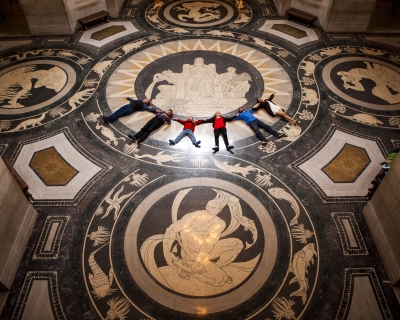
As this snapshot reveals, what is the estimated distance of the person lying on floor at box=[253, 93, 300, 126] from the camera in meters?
7.45

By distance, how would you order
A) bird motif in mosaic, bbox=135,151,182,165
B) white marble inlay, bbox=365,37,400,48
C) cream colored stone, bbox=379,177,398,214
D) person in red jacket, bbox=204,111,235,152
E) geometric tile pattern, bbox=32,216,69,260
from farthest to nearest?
1. white marble inlay, bbox=365,37,400,48
2. person in red jacket, bbox=204,111,235,152
3. bird motif in mosaic, bbox=135,151,182,165
4. geometric tile pattern, bbox=32,216,69,260
5. cream colored stone, bbox=379,177,398,214

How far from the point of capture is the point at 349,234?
5398 mm

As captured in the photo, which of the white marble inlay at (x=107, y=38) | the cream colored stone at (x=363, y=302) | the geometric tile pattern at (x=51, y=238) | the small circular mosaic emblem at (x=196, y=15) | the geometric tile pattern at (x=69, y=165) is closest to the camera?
the cream colored stone at (x=363, y=302)

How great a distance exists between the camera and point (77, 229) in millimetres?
5484

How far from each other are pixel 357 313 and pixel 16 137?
7.78 metres

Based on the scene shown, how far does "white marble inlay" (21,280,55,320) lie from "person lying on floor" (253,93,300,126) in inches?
235

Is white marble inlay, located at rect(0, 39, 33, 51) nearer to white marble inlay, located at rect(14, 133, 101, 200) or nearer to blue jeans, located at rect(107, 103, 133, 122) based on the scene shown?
white marble inlay, located at rect(14, 133, 101, 200)

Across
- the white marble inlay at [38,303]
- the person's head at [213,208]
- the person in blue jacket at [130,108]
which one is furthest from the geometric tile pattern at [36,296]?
the person in blue jacket at [130,108]

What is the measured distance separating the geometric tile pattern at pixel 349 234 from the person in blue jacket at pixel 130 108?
4932 millimetres

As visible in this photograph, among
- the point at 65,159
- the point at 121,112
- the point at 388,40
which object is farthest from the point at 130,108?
the point at 388,40

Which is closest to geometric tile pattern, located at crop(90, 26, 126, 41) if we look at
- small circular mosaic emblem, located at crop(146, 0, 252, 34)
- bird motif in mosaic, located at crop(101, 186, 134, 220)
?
small circular mosaic emblem, located at crop(146, 0, 252, 34)

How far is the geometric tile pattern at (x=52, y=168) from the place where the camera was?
6.27 metres

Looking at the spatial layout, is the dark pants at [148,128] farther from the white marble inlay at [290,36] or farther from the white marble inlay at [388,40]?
the white marble inlay at [388,40]

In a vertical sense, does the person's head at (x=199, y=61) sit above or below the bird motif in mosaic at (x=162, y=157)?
above
